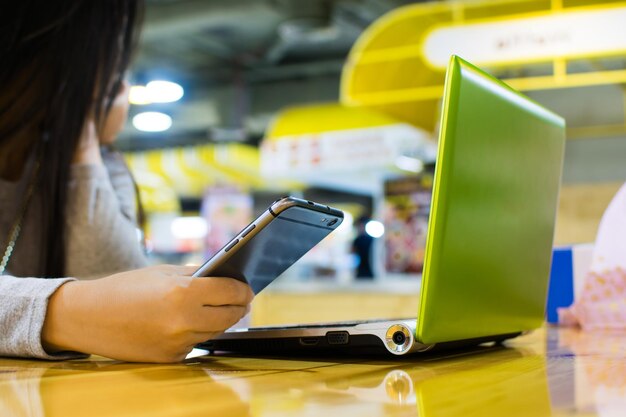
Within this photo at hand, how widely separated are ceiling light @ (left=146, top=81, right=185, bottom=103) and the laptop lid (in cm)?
601

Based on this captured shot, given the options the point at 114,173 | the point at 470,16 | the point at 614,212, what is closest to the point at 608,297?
the point at 614,212

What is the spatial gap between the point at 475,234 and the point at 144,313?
1.24 ft

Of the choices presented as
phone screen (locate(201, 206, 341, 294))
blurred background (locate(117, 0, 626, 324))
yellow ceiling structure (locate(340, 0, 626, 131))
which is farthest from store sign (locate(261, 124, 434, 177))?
phone screen (locate(201, 206, 341, 294))

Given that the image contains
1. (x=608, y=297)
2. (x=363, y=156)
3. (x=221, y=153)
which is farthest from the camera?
(x=221, y=153)

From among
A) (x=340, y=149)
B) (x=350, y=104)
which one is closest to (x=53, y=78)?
(x=350, y=104)

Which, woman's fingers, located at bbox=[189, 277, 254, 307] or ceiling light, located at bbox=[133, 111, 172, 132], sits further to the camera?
ceiling light, located at bbox=[133, 111, 172, 132]

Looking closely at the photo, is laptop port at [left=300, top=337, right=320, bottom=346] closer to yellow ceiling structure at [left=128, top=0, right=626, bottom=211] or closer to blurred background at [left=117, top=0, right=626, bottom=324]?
blurred background at [left=117, top=0, right=626, bottom=324]

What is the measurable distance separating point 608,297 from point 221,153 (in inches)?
409

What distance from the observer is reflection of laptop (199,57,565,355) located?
76 cm

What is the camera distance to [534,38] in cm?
436

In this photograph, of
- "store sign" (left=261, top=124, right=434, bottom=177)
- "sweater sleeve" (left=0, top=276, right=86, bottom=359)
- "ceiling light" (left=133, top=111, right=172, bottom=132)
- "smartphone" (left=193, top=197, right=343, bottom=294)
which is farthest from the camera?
"ceiling light" (left=133, top=111, right=172, bottom=132)


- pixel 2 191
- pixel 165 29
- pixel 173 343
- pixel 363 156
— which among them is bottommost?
pixel 173 343

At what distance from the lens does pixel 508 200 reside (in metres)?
0.92

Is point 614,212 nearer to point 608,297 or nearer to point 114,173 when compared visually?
point 608,297
